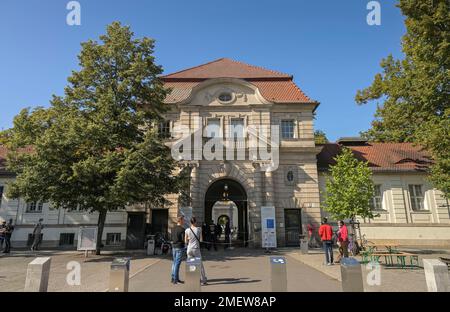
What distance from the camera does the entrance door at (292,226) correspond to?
949 inches

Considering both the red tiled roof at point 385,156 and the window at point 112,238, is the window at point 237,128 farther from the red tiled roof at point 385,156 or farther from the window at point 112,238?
the window at point 112,238

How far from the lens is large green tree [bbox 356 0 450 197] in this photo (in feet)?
57.2

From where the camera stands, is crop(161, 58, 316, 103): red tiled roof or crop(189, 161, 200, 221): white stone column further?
crop(161, 58, 316, 103): red tiled roof

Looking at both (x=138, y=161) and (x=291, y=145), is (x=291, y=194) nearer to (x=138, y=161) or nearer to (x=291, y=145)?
(x=291, y=145)

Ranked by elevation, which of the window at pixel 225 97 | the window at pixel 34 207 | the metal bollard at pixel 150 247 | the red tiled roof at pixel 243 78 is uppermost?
the red tiled roof at pixel 243 78

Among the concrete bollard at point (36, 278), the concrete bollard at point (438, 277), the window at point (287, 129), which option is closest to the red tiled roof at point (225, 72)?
the window at point (287, 129)

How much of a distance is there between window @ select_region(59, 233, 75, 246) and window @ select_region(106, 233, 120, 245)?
273cm

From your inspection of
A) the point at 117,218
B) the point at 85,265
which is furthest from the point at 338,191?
the point at 117,218

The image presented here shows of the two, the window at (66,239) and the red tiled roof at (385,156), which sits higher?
the red tiled roof at (385,156)

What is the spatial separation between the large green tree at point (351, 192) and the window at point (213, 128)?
10.2m

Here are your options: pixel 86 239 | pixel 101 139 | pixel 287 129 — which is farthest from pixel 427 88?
pixel 86 239

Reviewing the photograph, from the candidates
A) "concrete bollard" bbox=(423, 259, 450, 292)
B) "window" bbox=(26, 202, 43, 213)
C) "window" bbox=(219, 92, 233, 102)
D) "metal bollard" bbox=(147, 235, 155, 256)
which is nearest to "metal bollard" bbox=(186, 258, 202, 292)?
"concrete bollard" bbox=(423, 259, 450, 292)

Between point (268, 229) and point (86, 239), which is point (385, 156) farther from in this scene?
point (86, 239)

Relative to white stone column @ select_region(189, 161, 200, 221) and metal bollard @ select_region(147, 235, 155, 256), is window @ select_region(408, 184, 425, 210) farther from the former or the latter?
metal bollard @ select_region(147, 235, 155, 256)
